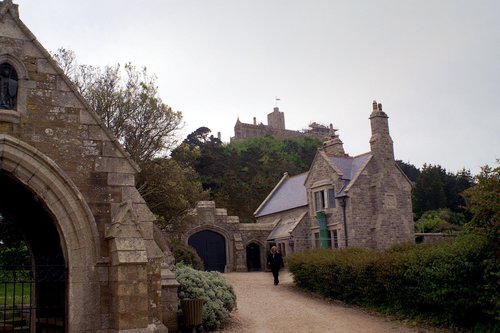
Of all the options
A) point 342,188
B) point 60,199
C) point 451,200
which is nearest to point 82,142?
point 60,199

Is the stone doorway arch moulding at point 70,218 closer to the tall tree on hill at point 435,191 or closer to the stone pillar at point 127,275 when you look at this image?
the stone pillar at point 127,275

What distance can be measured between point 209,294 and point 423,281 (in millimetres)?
5132

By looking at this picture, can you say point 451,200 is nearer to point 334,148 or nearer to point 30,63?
point 334,148

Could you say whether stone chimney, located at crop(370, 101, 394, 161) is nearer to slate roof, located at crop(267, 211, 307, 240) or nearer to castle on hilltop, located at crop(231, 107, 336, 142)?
slate roof, located at crop(267, 211, 307, 240)

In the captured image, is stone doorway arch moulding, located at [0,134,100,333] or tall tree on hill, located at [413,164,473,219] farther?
tall tree on hill, located at [413,164,473,219]

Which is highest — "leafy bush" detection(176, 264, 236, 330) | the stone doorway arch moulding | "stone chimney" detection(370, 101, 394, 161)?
"stone chimney" detection(370, 101, 394, 161)

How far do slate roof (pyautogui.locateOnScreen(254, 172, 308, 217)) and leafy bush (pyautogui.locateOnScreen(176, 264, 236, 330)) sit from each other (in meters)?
18.7

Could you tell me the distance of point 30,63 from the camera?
749 cm

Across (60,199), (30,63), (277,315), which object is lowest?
(277,315)

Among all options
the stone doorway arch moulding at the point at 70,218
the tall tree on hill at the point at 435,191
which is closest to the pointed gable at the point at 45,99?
the stone doorway arch moulding at the point at 70,218

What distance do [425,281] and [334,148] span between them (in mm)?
21834

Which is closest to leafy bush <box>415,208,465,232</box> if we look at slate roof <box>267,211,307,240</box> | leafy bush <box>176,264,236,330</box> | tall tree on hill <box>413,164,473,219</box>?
tall tree on hill <box>413,164,473,219</box>

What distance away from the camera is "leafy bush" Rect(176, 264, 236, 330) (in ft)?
39.5

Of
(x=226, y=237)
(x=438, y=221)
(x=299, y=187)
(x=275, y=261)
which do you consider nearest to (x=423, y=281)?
(x=275, y=261)
